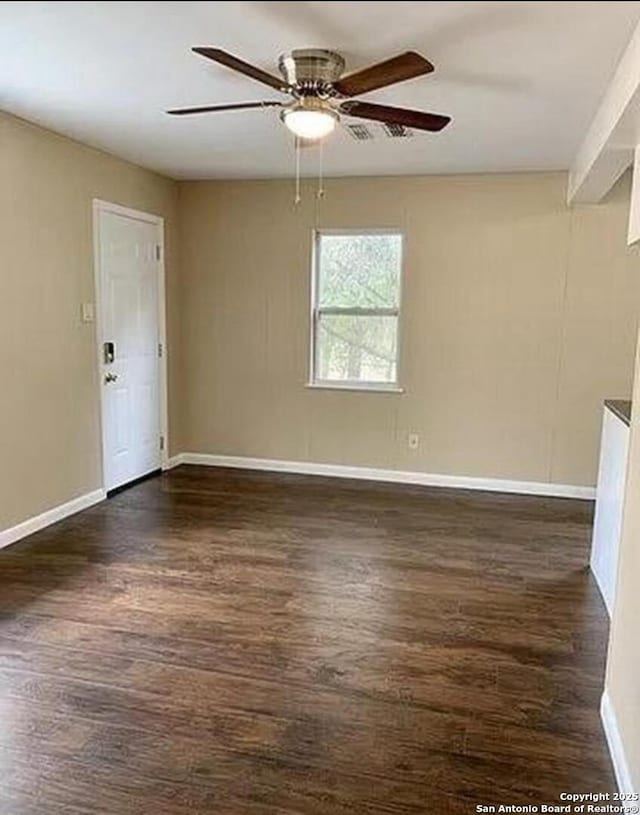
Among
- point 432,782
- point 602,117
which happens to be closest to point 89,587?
point 432,782

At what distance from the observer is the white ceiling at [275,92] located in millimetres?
2057

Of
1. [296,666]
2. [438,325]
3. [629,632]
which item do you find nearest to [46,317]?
[296,666]

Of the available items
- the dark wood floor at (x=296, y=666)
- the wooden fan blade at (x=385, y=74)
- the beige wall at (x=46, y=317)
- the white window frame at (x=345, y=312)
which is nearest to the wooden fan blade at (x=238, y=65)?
the wooden fan blade at (x=385, y=74)

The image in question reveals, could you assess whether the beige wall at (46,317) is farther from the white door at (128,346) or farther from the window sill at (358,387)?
the window sill at (358,387)

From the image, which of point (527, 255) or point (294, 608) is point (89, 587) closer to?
point (294, 608)

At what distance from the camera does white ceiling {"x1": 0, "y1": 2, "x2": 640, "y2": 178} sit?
81.0 inches

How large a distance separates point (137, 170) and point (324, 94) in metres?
2.74

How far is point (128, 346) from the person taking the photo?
4.91 metres

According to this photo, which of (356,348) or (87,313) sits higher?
(87,313)

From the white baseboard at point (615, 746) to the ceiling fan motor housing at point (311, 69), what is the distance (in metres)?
2.45

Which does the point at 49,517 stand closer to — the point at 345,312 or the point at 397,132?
the point at 345,312

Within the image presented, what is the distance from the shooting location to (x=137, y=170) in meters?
4.84

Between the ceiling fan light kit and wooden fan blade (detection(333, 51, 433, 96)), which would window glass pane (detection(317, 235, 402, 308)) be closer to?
the ceiling fan light kit

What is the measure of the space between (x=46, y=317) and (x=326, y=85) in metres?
2.37
